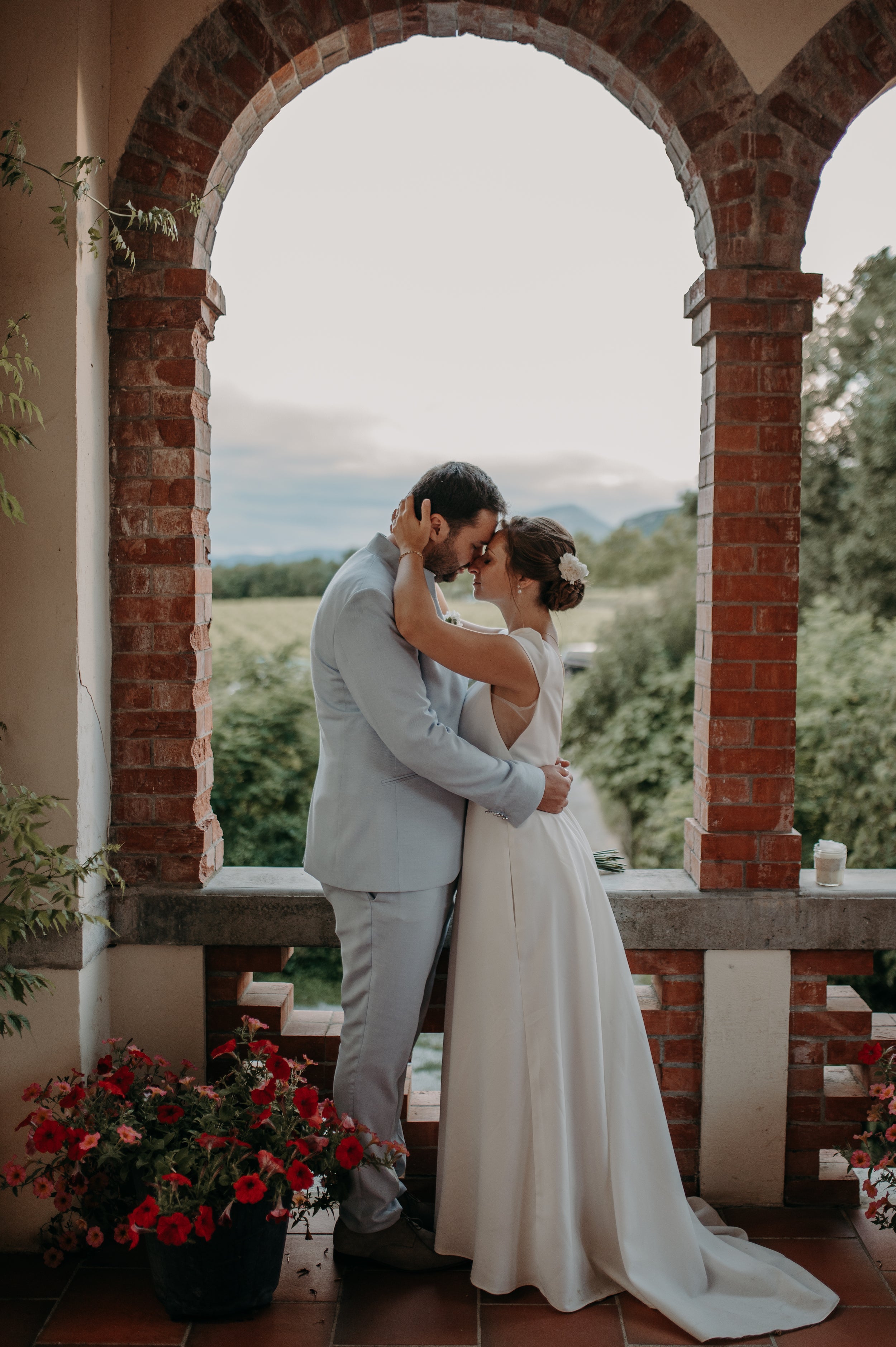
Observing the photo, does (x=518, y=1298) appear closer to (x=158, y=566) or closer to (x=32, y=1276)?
(x=32, y=1276)

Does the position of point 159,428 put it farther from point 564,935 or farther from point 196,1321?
point 196,1321

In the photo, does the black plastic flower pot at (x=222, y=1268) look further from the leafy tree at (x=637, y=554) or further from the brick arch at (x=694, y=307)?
the leafy tree at (x=637, y=554)

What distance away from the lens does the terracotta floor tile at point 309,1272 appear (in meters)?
2.39

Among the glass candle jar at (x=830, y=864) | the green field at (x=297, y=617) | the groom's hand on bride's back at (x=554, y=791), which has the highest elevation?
the green field at (x=297, y=617)

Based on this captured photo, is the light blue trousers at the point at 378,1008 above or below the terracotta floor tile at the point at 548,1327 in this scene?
above

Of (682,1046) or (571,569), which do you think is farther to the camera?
(682,1046)

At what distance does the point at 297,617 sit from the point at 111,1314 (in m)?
4.88

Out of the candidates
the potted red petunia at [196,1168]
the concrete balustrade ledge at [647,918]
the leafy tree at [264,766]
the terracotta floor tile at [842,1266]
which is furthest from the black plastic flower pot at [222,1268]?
the leafy tree at [264,766]

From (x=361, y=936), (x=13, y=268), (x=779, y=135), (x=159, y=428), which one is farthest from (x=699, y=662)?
(x=13, y=268)

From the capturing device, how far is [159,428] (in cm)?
269

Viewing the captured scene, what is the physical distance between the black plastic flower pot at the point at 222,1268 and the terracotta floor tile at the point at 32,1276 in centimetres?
30

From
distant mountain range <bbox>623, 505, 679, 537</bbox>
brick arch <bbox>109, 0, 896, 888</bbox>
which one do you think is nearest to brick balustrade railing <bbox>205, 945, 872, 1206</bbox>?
brick arch <bbox>109, 0, 896, 888</bbox>

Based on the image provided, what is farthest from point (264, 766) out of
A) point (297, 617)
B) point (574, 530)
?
point (574, 530)

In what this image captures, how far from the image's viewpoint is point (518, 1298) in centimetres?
237
